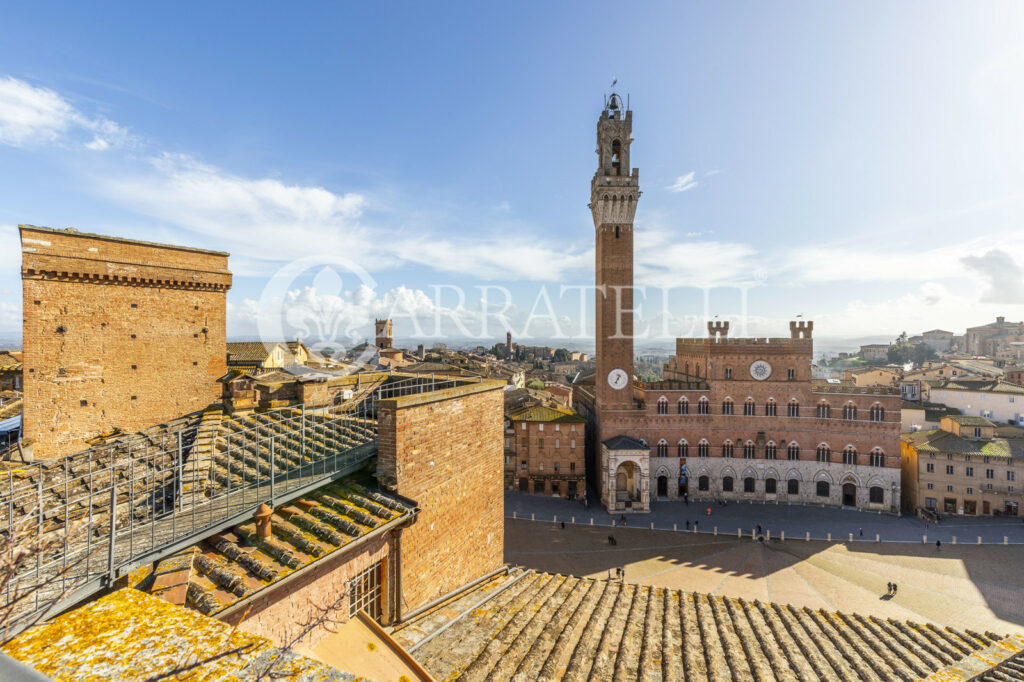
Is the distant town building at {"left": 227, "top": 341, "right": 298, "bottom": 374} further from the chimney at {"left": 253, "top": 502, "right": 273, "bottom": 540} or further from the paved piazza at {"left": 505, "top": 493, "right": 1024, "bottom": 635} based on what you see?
the chimney at {"left": 253, "top": 502, "right": 273, "bottom": 540}

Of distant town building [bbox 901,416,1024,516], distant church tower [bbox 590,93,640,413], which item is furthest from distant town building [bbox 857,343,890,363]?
distant church tower [bbox 590,93,640,413]

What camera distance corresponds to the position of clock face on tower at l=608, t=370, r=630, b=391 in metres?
40.5

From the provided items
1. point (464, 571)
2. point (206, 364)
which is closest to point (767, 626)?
point (464, 571)

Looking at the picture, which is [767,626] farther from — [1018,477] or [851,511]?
[1018,477]

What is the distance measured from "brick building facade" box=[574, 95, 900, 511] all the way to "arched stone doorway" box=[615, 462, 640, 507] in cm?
14

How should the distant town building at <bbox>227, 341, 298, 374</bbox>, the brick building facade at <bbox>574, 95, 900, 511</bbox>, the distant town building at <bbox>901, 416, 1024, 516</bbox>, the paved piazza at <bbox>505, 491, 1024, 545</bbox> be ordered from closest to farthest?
the distant town building at <bbox>227, 341, 298, 374</bbox>
the paved piazza at <bbox>505, 491, 1024, 545</bbox>
the distant town building at <bbox>901, 416, 1024, 516</bbox>
the brick building facade at <bbox>574, 95, 900, 511</bbox>

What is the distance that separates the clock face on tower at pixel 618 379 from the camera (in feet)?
133

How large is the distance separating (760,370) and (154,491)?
44.1m

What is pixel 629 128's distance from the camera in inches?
1654

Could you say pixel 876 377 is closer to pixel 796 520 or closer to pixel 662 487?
pixel 796 520

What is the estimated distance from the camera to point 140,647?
2.08 meters

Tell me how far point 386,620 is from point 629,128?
146 ft

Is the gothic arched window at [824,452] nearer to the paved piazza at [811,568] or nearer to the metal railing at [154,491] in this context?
the paved piazza at [811,568]

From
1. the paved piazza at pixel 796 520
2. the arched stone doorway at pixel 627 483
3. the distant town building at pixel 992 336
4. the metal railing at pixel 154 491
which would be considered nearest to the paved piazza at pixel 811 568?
the paved piazza at pixel 796 520
